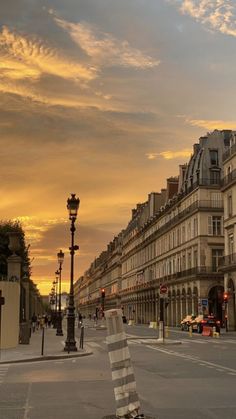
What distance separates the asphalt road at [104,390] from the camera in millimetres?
10203

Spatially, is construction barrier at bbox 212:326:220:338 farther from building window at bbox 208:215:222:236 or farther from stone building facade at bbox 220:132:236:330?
building window at bbox 208:215:222:236

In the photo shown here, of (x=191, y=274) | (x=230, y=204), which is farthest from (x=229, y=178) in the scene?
(x=191, y=274)

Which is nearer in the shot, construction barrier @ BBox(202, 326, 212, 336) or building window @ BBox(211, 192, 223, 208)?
construction barrier @ BBox(202, 326, 212, 336)

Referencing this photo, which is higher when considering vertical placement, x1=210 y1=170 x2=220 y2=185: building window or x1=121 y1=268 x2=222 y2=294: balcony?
x1=210 y1=170 x2=220 y2=185: building window

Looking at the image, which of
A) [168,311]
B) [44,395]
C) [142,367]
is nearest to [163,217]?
[168,311]

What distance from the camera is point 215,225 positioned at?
72.9 metres

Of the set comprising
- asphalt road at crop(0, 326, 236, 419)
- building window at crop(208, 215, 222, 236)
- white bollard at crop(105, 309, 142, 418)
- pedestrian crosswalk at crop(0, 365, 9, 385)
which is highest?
building window at crop(208, 215, 222, 236)

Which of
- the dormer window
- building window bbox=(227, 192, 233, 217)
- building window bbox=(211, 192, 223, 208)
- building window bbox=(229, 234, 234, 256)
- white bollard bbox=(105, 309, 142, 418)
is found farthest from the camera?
the dormer window

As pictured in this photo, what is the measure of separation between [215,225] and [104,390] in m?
61.0

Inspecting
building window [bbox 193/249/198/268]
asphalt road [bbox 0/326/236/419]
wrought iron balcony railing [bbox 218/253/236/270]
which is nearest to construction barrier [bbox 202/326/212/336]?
wrought iron balcony railing [bbox 218/253/236/270]

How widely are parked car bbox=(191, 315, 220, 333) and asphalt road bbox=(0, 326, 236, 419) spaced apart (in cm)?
3063

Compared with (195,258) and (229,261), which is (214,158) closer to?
(195,258)

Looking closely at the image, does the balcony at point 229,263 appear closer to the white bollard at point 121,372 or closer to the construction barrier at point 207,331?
the construction barrier at point 207,331

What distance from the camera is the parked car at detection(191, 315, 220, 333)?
167 feet
